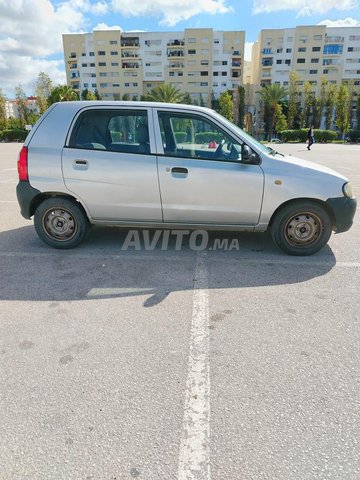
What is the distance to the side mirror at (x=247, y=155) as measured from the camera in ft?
13.3

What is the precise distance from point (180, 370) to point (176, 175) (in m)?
2.48

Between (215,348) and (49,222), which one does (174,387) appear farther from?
(49,222)

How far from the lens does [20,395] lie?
2.16 metres

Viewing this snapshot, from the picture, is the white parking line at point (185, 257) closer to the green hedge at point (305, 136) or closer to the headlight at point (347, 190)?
the headlight at point (347, 190)

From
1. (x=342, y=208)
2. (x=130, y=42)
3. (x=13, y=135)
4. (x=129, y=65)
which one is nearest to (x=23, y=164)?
(x=342, y=208)

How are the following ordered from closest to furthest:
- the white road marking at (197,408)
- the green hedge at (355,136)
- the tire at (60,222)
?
the white road marking at (197,408)
the tire at (60,222)
the green hedge at (355,136)

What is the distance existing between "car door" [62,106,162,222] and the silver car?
0.04 ft

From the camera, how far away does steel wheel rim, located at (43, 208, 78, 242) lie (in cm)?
457

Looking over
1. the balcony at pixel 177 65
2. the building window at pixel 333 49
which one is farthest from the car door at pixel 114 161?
the building window at pixel 333 49

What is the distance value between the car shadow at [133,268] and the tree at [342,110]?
58713 mm

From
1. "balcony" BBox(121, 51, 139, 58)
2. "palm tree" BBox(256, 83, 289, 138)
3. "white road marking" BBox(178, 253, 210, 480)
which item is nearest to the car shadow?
"white road marking" BBox(178, 253, 210, 480)

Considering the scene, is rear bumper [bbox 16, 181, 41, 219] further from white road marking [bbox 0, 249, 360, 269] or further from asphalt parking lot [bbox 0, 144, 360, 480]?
asphalt parking lot [bbox 0, 144, 360, 480]

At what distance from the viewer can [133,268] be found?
4094 mm

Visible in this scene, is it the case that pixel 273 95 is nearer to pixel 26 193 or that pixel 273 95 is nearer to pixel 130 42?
pixel 130 42
